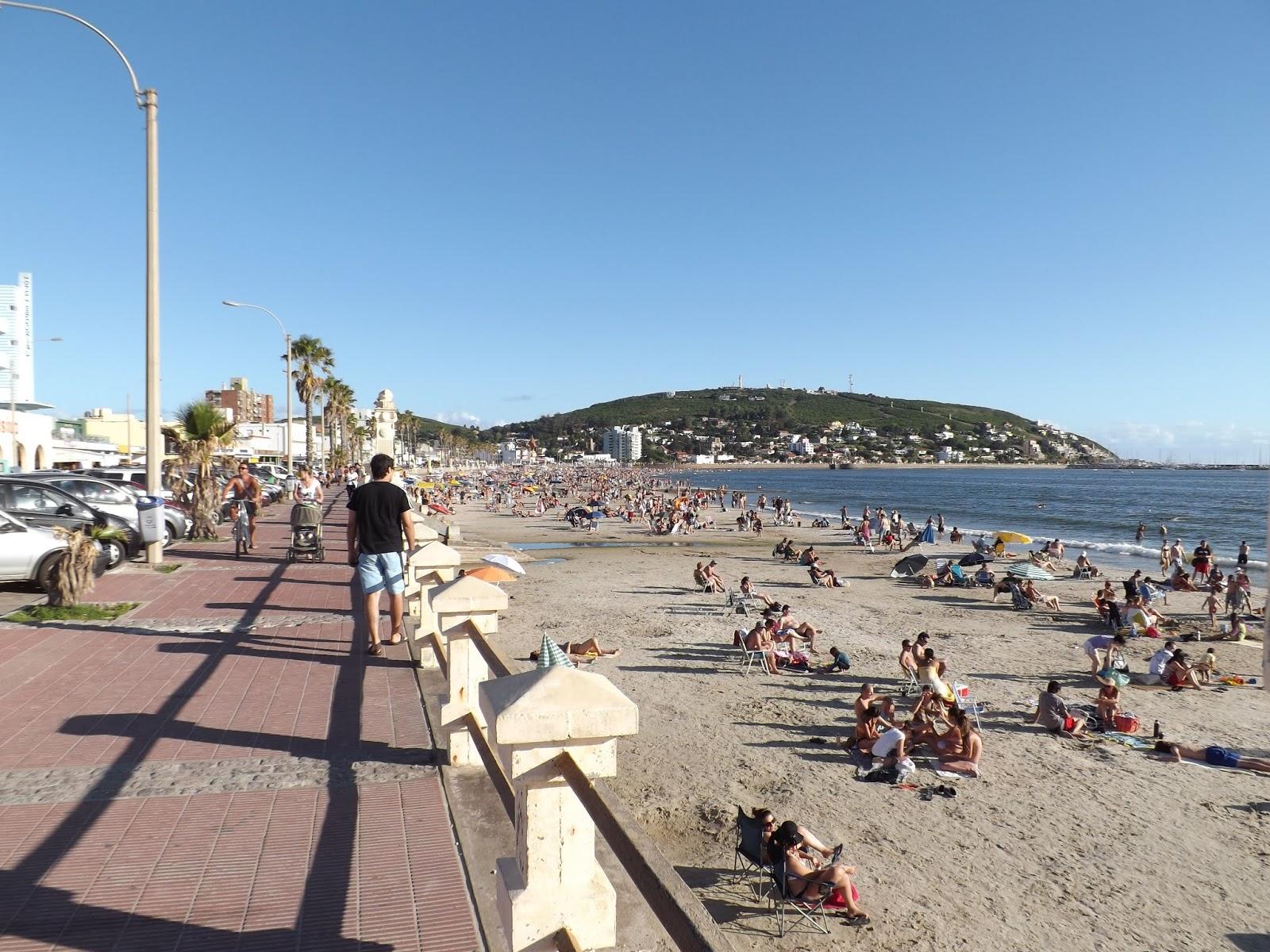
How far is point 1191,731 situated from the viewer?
9.31 m

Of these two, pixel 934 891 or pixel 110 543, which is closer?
pixel 934 891

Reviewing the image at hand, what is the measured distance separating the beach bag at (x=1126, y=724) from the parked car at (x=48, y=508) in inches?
540

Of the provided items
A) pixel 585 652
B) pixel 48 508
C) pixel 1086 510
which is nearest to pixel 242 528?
pixel 48 508

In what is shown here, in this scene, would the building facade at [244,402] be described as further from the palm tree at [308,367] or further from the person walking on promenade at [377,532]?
the person walking on promenade at [377,532]

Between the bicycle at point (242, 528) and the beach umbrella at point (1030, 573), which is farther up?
the bicycle at point (242, 528)

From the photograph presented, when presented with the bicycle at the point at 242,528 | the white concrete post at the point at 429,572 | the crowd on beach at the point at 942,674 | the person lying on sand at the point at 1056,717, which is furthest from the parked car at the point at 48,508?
the person lying on sand at the point at 1056,717

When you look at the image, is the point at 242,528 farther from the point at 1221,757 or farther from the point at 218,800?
the point at 1221,757

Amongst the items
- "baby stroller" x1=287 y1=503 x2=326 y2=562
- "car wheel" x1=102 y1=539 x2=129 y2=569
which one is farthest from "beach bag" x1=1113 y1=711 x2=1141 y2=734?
"car wheel" x1=102 y1=539 x2=129 y2=569

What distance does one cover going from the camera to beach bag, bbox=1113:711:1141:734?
30.1ft

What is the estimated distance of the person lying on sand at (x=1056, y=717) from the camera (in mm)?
9055

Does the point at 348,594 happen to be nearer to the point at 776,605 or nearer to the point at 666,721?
the point at 666,721

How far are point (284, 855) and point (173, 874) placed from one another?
0.46 m

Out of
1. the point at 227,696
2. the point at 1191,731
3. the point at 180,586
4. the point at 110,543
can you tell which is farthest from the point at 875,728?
the point at 110,543

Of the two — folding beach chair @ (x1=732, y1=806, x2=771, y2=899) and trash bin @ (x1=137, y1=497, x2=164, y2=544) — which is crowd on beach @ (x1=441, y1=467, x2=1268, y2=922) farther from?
trash bin @ (x1=137, y1=497, x2=164, y2=544)
